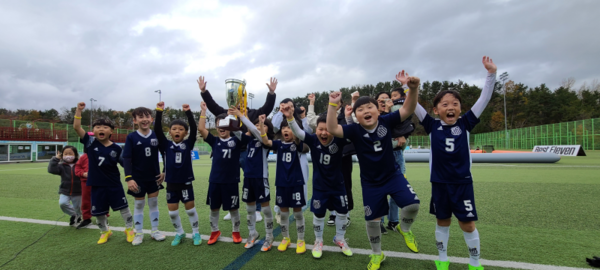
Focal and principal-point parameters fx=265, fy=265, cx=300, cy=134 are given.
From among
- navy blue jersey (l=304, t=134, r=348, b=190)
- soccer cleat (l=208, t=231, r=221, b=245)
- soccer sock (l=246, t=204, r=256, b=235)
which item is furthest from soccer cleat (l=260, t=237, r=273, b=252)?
navy blue jersey (l=304, t=134, r=348, b=190)

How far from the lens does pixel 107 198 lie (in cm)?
392

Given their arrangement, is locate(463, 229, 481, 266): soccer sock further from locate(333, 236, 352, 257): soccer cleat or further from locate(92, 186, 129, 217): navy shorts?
locate(92, 186, 129, 217): navy shorts

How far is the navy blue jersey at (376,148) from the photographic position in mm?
2816

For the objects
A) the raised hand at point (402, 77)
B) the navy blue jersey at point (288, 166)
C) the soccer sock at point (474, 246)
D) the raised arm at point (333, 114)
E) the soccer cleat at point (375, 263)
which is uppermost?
the raised hand at point (402, 77)

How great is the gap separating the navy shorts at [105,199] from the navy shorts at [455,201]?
13.9 feet

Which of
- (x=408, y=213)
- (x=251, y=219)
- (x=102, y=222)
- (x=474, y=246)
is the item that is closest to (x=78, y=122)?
(x=102, y=222)

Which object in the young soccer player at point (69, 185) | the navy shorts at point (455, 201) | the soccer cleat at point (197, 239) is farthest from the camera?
the young soccer player at point (69, 185)

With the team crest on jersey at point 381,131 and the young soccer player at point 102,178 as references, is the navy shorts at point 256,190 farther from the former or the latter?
the young soccer player at point 102,178

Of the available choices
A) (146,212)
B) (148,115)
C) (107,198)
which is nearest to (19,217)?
(146,212)

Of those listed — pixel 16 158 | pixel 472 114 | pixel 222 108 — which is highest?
pixel 222 108

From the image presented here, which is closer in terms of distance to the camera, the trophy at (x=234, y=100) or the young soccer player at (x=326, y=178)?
the young soccer player at (x=326, y=178)

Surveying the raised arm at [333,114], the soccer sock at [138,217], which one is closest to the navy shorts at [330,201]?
the raised arm at [333,114]

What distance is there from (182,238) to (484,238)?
421cm

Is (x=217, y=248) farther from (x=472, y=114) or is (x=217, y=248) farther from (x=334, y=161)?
(x=472, y=114)
